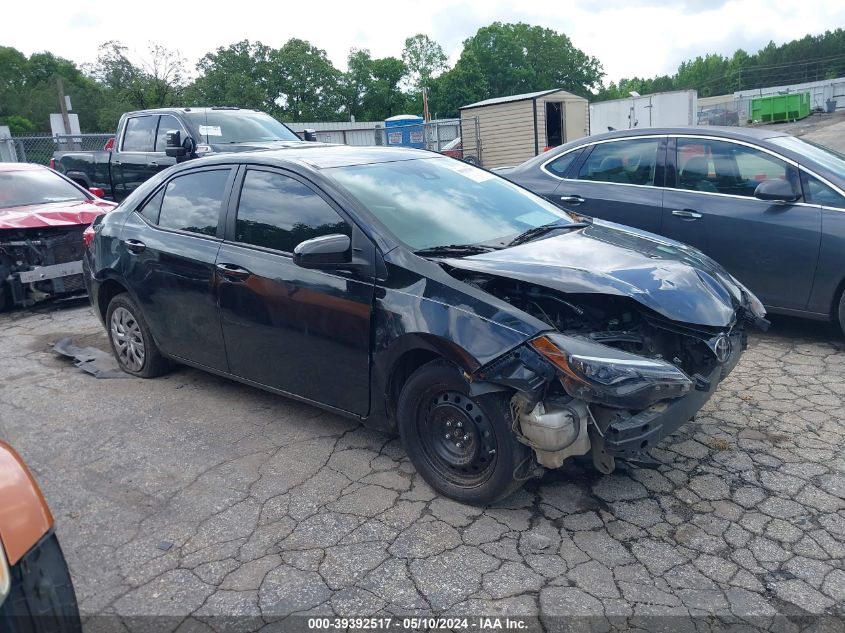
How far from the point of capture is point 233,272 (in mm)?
4273

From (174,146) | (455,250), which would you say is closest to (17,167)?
(174,146)

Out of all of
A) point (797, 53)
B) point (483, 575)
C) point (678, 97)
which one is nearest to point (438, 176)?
point (483, 575)

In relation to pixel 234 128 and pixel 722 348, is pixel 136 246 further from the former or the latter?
pixel 234 128

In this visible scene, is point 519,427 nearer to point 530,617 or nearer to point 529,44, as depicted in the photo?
point 530,617

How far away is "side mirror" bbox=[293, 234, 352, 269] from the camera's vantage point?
11.6 feet

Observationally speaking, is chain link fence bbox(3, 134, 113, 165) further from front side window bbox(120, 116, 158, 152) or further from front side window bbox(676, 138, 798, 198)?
front side window bbox(676, 138, 798, 198)

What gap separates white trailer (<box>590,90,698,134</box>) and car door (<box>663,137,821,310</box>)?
79.7 ft

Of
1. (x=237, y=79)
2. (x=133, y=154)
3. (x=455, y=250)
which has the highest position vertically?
(x=237, y=79)

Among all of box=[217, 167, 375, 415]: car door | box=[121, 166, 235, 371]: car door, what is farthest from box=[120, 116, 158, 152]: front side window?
box=[217, 167, 375, 415]: car door

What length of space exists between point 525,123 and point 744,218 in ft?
56.9

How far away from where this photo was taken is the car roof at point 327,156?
14.0ft

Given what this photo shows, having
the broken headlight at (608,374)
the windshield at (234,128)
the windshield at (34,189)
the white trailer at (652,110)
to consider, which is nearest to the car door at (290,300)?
the broken headlight at (608,374)

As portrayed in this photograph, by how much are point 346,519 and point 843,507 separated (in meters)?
2.33

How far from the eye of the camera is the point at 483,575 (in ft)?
9.69
